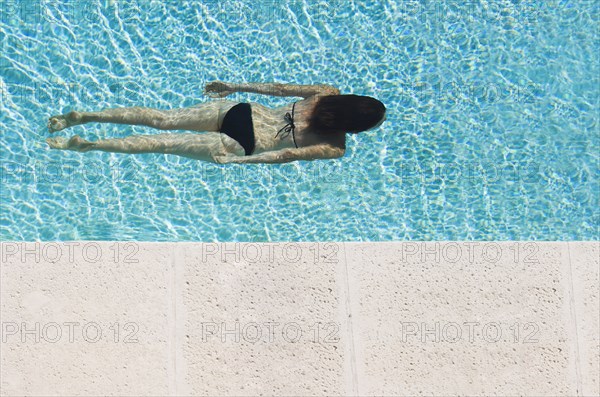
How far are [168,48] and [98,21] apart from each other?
711 millimetres

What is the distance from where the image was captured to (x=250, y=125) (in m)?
6.32

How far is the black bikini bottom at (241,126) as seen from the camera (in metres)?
6.32

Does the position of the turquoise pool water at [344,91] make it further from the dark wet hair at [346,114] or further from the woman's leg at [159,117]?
A: the dark wet hair at [346,114]

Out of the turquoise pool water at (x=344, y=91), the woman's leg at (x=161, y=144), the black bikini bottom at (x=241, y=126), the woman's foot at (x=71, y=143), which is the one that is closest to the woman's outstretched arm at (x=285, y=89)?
the black bikini bottom at (x=241, y=126)

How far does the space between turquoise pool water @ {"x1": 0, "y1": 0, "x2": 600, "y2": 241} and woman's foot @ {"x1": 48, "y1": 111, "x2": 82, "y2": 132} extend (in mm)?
505

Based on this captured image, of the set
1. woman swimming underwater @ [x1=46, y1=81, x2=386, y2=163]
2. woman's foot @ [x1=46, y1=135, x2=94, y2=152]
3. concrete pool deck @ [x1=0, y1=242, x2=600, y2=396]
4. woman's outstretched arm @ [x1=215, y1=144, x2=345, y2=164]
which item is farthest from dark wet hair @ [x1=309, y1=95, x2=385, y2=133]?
woman's foot @ [x1=46, y1=135, x2=94, y2=152]

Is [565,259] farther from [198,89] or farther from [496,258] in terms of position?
[198,89]

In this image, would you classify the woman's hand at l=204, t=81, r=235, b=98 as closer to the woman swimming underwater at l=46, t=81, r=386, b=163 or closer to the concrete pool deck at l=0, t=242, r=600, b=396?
the woman swimming underwater at l=46, t=81, r=386, b=163

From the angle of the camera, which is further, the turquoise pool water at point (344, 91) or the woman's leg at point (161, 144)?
the turquoise pool water at point (344, 91)

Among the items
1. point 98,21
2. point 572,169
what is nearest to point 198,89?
point 98,21

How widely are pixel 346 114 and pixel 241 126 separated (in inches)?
36.1

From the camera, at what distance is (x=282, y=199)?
7.28 metres

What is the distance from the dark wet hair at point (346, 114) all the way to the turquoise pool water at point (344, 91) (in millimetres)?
1236

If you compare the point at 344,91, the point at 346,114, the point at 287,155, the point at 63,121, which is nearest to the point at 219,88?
the point at 287,155
